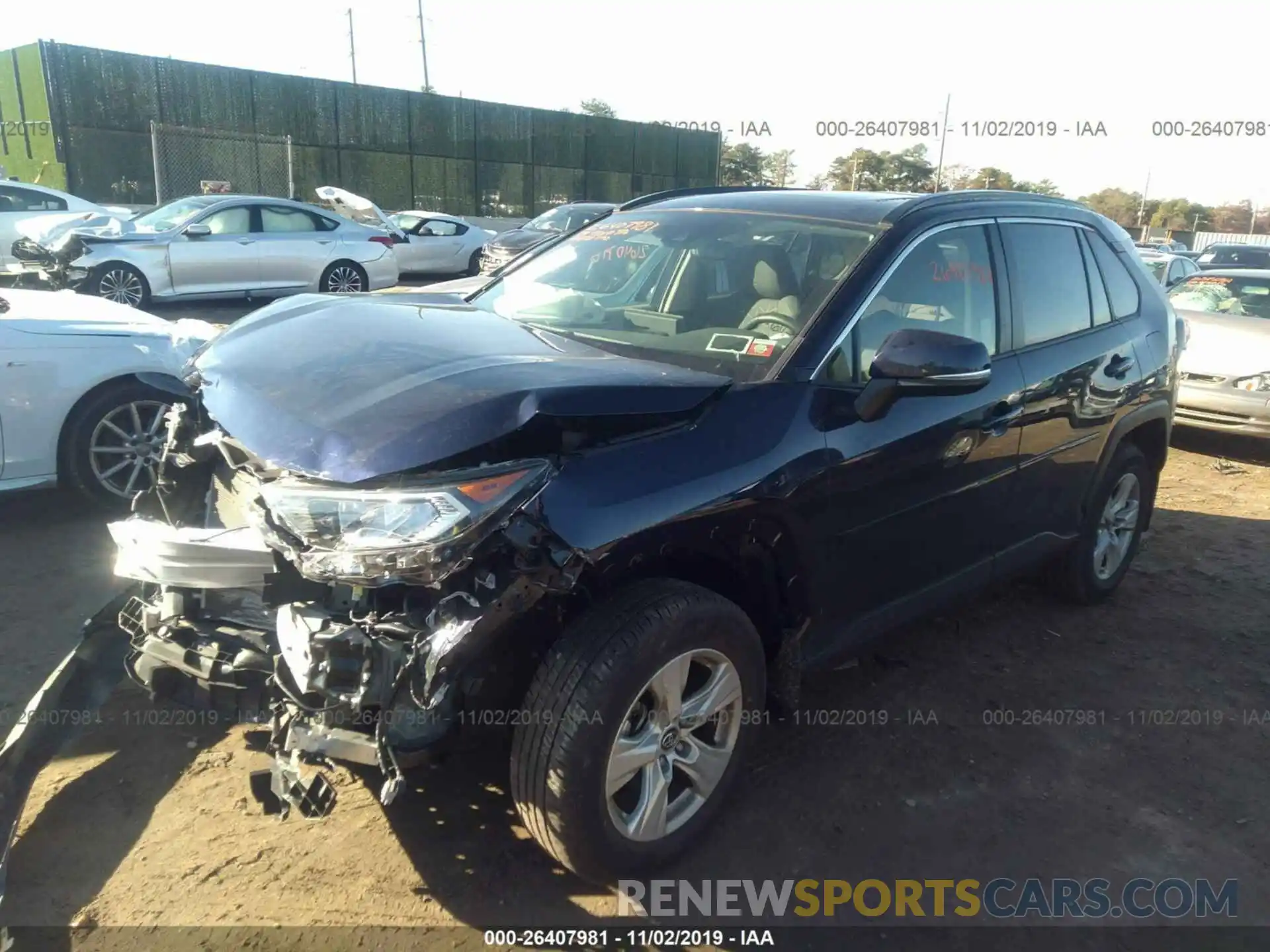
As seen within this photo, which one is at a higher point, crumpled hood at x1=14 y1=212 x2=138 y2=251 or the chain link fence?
the chain link fence

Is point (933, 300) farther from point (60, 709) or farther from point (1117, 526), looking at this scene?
point (60, 709)

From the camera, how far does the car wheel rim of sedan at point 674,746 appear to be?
101 inches

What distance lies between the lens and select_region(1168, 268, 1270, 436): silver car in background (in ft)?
25.6

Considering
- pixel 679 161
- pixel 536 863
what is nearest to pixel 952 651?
→ pixel 536 863

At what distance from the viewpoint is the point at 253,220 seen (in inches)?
492

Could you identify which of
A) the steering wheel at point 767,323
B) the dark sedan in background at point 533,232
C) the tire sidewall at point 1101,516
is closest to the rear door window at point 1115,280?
the tire sidewall at point 1101,516

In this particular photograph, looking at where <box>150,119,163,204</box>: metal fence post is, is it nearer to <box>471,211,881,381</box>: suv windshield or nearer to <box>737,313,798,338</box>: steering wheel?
<box>471,211,881,381</box>: suv windshield

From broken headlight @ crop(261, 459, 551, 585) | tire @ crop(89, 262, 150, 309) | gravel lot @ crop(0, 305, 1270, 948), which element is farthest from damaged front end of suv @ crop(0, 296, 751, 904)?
tire @ crop(89, 262, 150, 309)

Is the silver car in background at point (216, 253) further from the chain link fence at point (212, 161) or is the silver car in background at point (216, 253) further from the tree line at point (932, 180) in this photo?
the tree line at point (932, 180)

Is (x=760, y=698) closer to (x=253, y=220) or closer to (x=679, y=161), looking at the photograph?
(x=253, y=220)

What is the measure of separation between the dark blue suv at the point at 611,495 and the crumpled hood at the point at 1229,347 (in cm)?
519

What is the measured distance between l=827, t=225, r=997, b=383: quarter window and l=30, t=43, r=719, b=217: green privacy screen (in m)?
17.1

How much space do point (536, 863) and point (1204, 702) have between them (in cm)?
288

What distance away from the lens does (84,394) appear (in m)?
4.79
